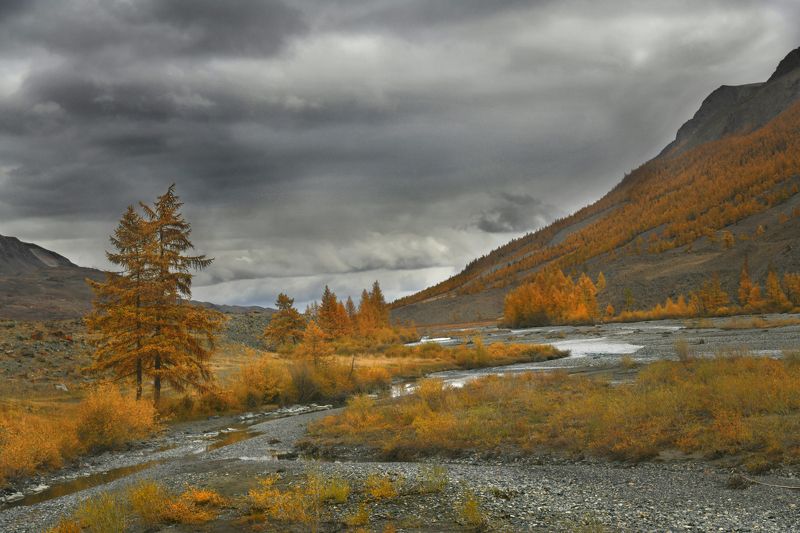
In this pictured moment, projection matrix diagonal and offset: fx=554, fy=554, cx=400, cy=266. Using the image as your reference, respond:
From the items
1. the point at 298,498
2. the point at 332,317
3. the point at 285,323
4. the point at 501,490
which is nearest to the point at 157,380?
the point at 298,498

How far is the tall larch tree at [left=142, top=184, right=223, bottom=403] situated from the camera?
35.2 meters

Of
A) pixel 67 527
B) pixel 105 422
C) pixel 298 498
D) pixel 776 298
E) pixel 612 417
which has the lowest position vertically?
pixel 67 527

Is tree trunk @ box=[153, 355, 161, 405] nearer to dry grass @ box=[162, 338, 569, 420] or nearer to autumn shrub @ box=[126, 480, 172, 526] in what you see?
Result: dry grass @ box=[162, 338, 569, 420]

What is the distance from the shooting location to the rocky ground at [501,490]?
13047 mm

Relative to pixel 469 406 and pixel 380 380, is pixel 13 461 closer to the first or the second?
pixel 469 406

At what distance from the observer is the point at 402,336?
109500 mm

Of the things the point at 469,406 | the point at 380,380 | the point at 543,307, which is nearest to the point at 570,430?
the point at 469,406

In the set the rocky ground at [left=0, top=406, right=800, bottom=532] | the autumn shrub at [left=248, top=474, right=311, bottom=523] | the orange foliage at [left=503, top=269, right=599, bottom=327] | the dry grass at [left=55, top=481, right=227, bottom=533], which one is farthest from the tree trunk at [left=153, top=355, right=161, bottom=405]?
the orange foliage at [left=503, top=269, right=599, bottom=327]

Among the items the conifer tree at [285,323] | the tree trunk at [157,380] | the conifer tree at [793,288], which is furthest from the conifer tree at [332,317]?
the conifer tree at [793,288]

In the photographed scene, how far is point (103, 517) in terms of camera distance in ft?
46.0

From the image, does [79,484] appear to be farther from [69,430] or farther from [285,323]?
[285,323]

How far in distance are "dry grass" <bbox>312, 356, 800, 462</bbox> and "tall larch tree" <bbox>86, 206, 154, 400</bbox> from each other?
13673 millimetres

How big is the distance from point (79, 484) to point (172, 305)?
15.7 metres

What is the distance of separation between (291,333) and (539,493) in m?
70.5
